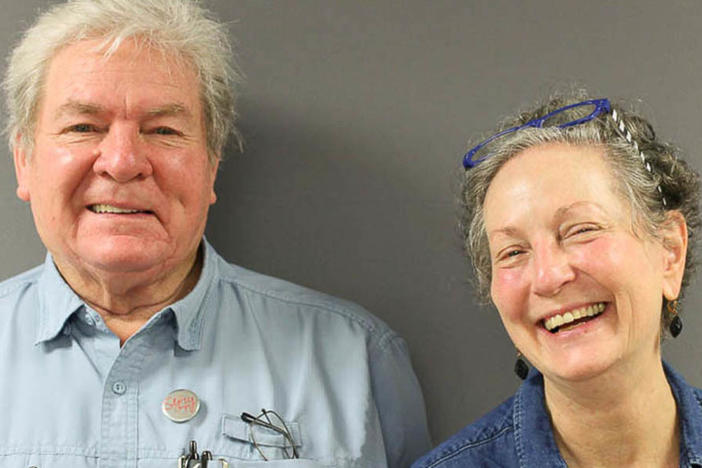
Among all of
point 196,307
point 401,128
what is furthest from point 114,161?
point 401,128

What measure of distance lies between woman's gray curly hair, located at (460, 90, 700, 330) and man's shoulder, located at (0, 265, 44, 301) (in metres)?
1.00

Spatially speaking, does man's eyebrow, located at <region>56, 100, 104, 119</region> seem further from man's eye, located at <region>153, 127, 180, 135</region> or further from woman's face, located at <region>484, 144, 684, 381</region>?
woman's face, located at <region>484, 144, 684, 381</region>

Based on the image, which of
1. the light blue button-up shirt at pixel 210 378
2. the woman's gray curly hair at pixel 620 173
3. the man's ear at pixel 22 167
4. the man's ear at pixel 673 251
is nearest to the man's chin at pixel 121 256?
the light blue button-up shirt at pixel 210 378

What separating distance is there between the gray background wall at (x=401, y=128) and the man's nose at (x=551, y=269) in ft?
2.14

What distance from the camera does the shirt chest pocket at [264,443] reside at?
1867 mm

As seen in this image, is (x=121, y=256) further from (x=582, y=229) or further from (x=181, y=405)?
(x=582, y=229)

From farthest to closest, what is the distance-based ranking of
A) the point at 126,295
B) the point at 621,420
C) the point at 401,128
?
the point at 401,128 < the point at 126,295 < the point at 621,420

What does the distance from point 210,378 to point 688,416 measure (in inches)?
38.9

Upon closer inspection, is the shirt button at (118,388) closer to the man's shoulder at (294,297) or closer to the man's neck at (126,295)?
the man's neck at (126,295)

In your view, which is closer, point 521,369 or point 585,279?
point 585,279

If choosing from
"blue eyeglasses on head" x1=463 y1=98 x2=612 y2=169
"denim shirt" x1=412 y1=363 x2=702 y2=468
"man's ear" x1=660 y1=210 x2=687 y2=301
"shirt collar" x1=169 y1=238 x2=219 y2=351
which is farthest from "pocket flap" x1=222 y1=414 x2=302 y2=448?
"man's ear" x1=660 y1=210 x2=687 y2=301

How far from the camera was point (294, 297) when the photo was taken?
2.11 m

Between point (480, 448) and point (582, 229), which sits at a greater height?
point (582, 229)

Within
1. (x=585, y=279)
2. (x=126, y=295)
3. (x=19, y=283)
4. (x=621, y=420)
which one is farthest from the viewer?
(x=19, y=283)
